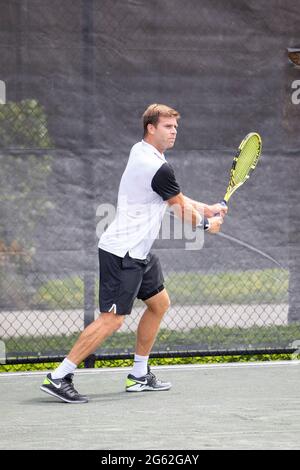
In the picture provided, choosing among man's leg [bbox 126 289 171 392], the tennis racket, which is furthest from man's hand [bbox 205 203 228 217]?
man's leg [bbox 126 289 171 392]

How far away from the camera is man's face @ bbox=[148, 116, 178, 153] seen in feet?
24.4

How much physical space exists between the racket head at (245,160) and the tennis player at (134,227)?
0.34 meters

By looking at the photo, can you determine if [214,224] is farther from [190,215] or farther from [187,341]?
[187,341]

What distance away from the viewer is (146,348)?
7.75 meters

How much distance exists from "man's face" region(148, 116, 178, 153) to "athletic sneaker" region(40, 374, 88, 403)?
1.38 meters

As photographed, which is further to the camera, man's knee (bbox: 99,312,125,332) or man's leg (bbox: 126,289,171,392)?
man's leg (bbox: 126,289,171,392)

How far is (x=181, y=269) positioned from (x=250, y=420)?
203 cm

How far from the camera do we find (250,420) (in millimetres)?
6656

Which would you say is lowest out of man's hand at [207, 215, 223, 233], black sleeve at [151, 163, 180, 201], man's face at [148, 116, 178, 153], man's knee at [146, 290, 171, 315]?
man's knee at [146, 290, 171, 315]

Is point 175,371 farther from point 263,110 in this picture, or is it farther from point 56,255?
point 263,110

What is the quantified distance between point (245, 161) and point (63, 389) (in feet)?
5.63

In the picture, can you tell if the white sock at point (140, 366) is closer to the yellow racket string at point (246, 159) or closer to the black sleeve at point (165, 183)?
the black sleeve at point (165, 183)

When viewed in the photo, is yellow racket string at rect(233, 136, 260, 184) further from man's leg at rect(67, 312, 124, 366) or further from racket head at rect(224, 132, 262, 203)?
man's leg at rect(67, 312, 124, 366)

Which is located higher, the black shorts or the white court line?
the black shorts
